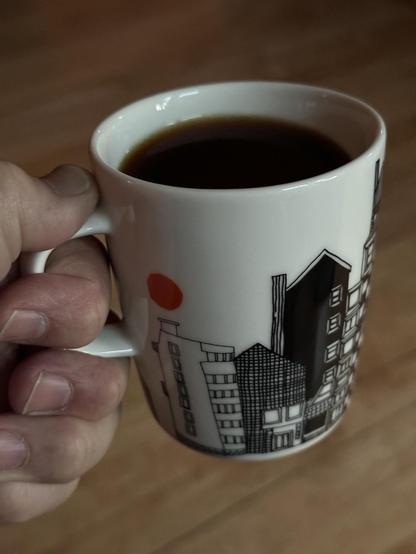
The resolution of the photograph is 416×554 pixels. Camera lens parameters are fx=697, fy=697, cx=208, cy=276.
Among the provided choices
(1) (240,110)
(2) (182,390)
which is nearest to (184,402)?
(2) (182,390)

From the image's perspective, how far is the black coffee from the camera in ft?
1.55

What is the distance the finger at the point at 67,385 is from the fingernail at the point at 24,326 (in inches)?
1.2

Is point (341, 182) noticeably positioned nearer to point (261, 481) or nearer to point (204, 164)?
point (204, 164)

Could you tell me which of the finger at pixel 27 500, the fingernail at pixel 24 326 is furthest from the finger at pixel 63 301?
the finger at pixel 27 500

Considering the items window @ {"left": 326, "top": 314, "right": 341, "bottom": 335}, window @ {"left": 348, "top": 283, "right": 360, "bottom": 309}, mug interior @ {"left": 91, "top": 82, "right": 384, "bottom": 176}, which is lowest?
window @ {"left": 326, "top": 314, "right": 341, "bottom": 335}

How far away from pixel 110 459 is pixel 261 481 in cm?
12

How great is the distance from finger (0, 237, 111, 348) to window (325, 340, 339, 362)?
6.3 inches

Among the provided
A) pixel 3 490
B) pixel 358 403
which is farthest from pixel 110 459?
pixel 358 403

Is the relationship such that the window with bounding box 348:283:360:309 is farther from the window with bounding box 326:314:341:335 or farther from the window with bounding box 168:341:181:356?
the window with bounding box 168:341:181:356

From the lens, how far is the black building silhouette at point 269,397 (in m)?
0.44

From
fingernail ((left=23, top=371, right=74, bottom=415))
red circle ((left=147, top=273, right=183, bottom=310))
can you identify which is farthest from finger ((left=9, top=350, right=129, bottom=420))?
red circle ((left=147, top=273, right=183, bottom=310))

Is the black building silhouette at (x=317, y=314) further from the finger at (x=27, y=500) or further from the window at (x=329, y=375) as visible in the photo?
the finger at (x=27, y=500)

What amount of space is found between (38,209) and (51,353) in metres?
0.11

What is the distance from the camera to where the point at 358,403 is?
21.6 inches
